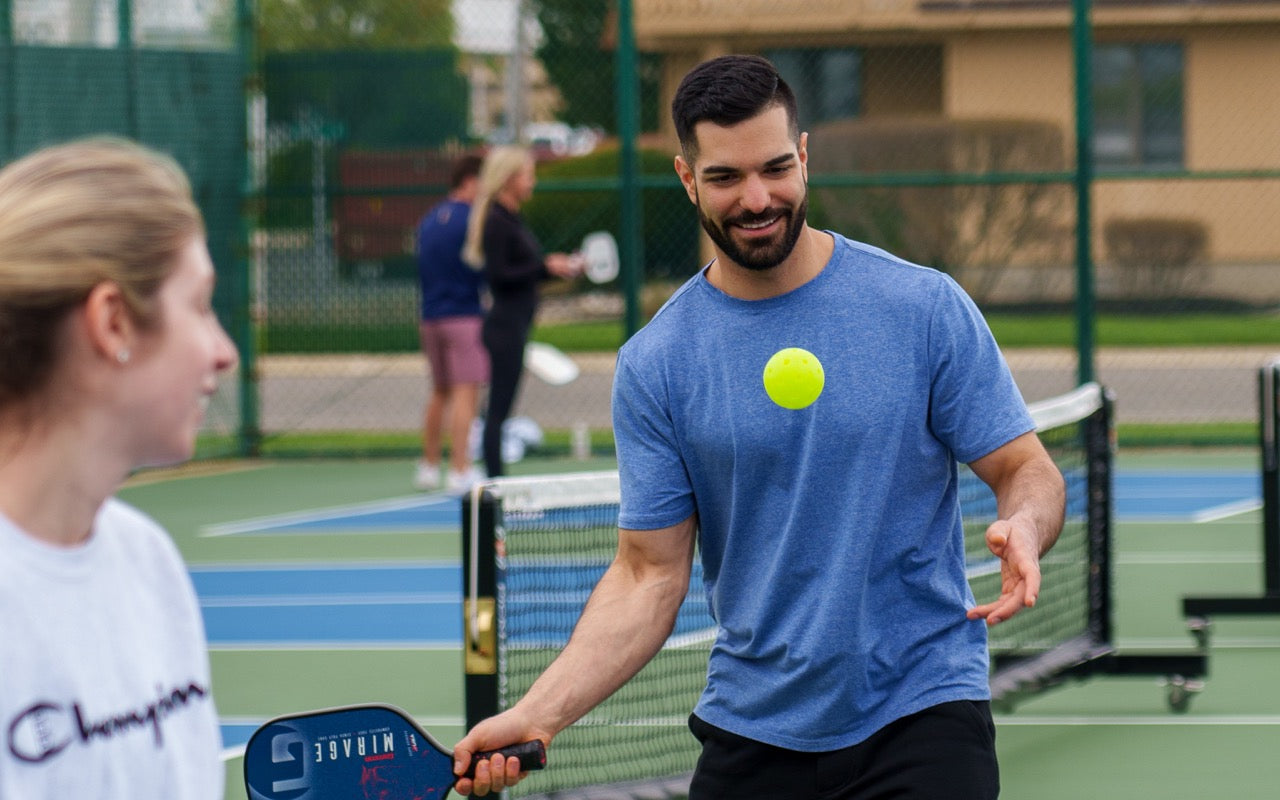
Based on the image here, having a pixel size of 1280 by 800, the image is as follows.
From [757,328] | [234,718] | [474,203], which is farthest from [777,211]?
[474,203]

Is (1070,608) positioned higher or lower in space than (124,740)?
lower

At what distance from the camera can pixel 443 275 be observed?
1096 cm

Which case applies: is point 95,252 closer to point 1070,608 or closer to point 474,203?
point 1070,608

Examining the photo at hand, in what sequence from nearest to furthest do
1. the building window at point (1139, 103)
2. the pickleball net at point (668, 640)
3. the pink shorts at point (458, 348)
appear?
the pickleball net at point (668, 640), the pink shorts at point (458, 348), the building window at point (1139, 103)

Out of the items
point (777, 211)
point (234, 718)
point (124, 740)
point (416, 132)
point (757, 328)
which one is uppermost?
point (416, 132)

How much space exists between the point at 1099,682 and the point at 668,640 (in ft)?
8.13

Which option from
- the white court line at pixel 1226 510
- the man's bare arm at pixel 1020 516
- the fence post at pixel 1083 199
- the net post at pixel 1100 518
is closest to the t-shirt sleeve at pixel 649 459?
the man's bare arm at pixel 1020 516

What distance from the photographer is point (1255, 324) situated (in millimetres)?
16234

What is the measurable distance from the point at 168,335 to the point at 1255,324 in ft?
51.4

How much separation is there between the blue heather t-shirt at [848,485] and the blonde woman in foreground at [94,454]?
140 cm

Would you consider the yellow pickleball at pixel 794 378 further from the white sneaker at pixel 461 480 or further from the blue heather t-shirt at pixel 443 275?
the white sneaker at pixel 461 480

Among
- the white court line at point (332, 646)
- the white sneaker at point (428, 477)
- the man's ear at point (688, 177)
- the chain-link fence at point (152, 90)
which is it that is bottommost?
the white court line at point (332, 646)

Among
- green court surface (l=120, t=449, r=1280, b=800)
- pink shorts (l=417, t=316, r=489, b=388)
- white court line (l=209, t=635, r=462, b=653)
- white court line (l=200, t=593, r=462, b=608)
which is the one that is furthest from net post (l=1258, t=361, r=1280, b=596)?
pink shorts (l=417, t=316, r=489, b=388)

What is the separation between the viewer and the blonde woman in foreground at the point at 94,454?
158 cm
